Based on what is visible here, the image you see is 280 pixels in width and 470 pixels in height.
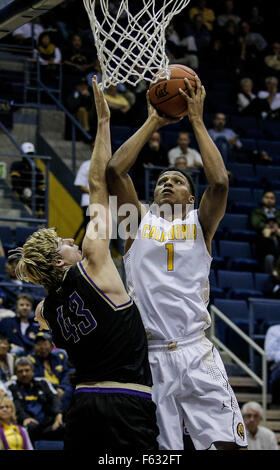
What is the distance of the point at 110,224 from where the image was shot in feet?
16.0

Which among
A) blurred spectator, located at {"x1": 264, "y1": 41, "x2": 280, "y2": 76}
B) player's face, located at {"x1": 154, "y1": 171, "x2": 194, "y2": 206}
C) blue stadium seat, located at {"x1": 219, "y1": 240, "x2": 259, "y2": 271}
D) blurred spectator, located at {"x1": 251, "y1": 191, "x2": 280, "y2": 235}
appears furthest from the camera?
blurred spectator, located at {"x1": 264, "y1": 41, "x2": 280, "y2": 76}

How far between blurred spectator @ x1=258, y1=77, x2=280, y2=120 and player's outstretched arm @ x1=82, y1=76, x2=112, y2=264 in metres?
10.6

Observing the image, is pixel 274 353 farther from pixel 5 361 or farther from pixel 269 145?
pixel 269 145

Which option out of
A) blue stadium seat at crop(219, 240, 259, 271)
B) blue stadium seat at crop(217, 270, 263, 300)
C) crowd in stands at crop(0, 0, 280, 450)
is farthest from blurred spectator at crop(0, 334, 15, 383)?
blue stadium seat at crop(219, 240, 259, 271)

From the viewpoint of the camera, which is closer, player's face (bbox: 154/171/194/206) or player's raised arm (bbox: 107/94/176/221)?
player's raised arm (bbox: 107/94/176/221)

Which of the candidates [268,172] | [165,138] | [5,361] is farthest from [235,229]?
[5,361]

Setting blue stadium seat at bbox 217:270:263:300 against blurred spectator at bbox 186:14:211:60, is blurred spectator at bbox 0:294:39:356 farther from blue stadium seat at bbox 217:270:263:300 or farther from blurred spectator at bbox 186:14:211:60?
blurred spectator at bbox 186:14:211:60

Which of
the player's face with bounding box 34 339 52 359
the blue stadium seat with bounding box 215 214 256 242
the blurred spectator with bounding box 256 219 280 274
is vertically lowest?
the player's face with bounding box 34 339 52 359

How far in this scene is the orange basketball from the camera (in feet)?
16.6

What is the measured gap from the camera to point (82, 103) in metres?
13.5

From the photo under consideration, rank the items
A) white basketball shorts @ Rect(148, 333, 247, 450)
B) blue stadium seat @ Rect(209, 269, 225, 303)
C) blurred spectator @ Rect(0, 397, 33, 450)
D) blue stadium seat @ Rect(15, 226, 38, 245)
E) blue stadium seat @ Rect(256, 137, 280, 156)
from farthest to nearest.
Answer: blue stadium seat @ Rect(256, 137, 280, 156) < blue stadium seat @ Rect(209, 269, 225, 303) < blue stadium seat @ Rect(15, 226, 38, 245) < blurred spectator @ Rect(0, 397, 33, 450) < white basketball shorts @ Rect(148, 333, 247, 450)

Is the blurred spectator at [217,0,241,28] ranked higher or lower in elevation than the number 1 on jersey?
higher

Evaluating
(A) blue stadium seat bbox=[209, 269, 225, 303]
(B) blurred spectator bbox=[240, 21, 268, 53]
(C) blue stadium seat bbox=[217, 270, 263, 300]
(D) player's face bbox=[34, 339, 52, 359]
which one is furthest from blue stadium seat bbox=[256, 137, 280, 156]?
(D) player's face bbox=[34, 339, 52, 359]

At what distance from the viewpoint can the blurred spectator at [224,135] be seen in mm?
13617
